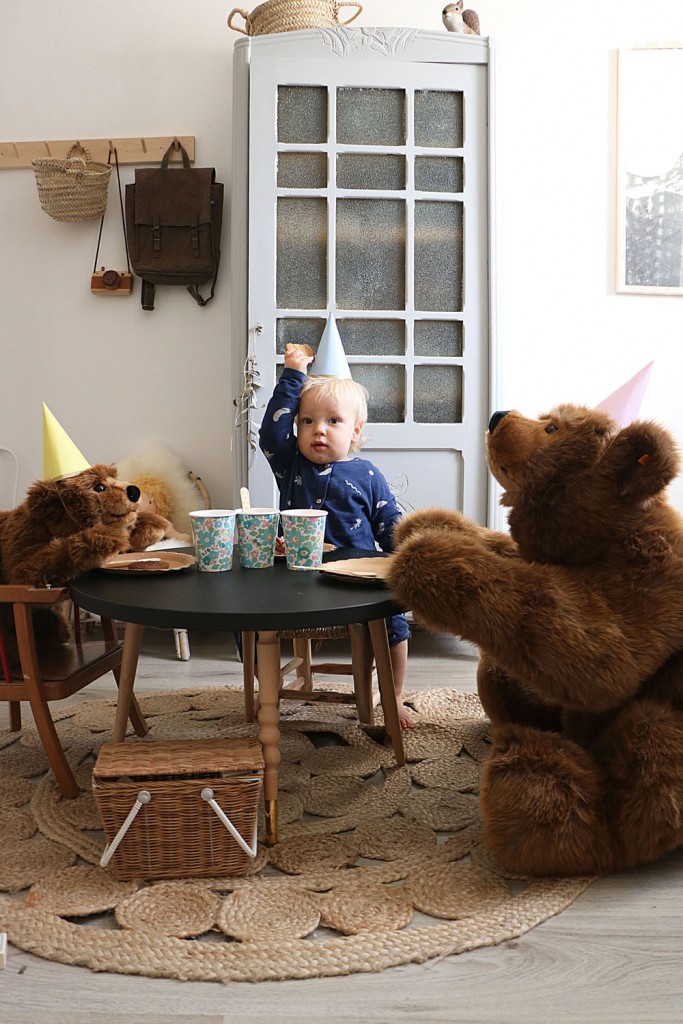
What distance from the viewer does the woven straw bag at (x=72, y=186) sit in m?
3.33

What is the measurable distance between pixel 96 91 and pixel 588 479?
2846mm

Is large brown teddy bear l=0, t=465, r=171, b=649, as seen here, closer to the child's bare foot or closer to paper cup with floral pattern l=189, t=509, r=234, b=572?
paper cup with floral pattern l=189, t=509, r=234, b=572

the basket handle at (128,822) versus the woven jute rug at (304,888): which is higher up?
the basket handle at (128,822)

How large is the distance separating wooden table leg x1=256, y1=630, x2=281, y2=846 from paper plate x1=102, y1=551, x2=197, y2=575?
0.95 feet

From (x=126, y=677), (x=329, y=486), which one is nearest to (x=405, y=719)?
(x=329, y=486)

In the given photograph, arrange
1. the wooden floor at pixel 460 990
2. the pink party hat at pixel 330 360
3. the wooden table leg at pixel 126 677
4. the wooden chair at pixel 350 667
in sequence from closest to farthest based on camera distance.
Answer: the wooden floor at pixel 460 990, the wooden table leg at pixel 126 677, the wooden chair at pixel 350 667, the pink party hat at pixel 330 360

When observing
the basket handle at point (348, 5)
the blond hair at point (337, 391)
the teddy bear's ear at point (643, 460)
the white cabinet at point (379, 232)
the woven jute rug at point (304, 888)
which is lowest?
the woven jute rug at point (304, 888)

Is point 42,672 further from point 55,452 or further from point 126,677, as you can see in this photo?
point 55,452

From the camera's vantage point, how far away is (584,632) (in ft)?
4.84

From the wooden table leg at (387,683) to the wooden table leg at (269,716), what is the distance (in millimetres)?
387

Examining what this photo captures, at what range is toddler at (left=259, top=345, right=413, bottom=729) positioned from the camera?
7.66ft

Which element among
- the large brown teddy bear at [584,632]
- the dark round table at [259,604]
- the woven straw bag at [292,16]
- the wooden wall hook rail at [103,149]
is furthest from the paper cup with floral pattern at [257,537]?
the wooden wall hook rail at [103,149]

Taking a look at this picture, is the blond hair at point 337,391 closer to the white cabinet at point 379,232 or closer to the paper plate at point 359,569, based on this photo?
the paper plate at point 359,569

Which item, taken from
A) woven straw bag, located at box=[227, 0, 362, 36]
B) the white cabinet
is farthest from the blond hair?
woven straw bag, located at box=[227, 0, 362, 36]
